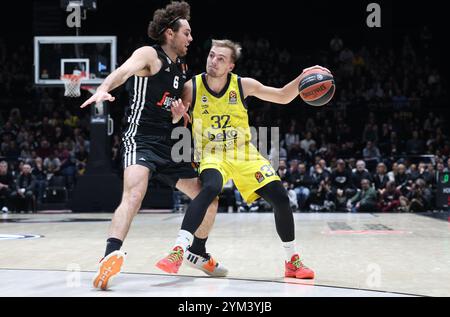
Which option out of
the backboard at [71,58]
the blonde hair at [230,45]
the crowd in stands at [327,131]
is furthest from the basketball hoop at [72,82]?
the blonde hair at [230,45]

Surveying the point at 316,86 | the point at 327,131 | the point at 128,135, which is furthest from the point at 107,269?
the point at 327,131

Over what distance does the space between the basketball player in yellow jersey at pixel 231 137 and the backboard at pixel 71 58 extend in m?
8.90

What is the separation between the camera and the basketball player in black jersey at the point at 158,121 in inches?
171

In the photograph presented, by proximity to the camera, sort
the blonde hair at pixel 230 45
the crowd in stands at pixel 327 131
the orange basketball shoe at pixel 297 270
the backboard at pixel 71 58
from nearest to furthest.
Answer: the orange basketball shoe at pixel 297 270 < the blonde hair at pixel 230 45 < the backboard at pixel 71 58 < the crowd in stands at pixel 327 131

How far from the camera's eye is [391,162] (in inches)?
614

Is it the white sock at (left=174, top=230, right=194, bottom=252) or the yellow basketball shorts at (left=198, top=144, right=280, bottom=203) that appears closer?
the white sock at (left=174, top=230, right=194, bottom=252)

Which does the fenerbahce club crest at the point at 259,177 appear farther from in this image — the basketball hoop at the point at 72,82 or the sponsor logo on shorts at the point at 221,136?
the basketball hoop at the point at 72,82

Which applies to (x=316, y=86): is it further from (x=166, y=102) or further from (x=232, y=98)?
(x=166, y=102)

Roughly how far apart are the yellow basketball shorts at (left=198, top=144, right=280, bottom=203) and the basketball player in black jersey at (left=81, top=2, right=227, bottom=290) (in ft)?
0.54

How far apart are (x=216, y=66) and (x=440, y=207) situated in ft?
33.7

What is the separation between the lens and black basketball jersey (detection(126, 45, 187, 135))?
455 centimetres

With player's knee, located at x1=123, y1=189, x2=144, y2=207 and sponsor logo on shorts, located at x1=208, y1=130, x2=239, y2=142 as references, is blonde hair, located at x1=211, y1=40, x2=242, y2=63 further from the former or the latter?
player's knee, located at x1=123, y1=189, x2=144, y2=207

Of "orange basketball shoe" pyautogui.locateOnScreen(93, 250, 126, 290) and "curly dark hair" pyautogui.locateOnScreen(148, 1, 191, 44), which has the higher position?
"curly dark hair" pyautogui.locateOnScreen(148, 1, 191, 44)

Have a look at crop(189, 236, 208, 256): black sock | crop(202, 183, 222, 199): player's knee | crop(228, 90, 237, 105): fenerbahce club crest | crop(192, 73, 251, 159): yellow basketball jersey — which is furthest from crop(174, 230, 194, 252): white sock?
crop(228, 90, 237, 105): fenerbahce club crest
